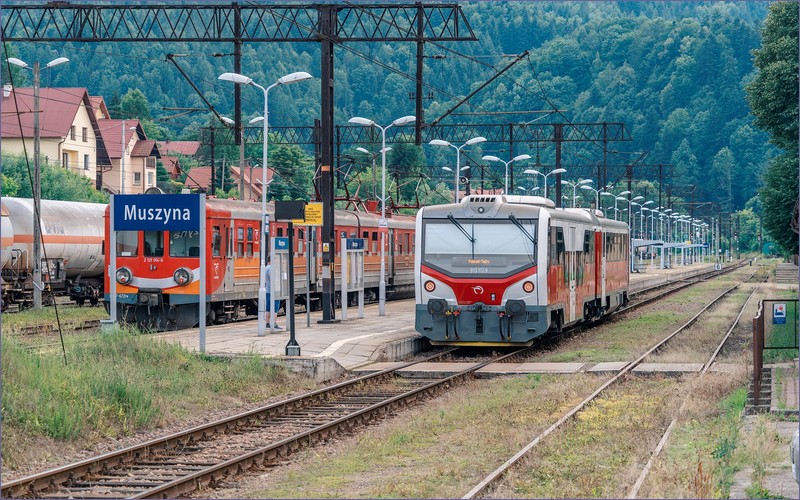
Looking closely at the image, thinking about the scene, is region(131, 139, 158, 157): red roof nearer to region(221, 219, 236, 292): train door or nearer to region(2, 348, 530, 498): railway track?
region(221, 219, 236, 292): train door

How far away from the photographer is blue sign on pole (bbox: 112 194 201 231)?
20891mm

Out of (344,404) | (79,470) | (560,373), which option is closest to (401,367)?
(560,373)

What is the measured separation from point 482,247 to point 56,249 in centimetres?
1898

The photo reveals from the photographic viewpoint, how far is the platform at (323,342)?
67.1ft

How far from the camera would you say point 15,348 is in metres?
15.6

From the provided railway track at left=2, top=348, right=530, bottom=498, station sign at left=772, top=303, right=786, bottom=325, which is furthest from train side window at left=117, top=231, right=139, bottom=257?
station sign at left=772, top=303, right=786, bottom=325

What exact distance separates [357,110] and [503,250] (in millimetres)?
112775

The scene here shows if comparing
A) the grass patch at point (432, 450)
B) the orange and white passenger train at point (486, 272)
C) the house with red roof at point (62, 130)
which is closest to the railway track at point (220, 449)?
the grass patch at point (432, 450)

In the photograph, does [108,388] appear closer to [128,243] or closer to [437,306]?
[437,306]

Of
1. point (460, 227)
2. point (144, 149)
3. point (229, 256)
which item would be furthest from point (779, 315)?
point (144, 149)

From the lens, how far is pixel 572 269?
27.1m

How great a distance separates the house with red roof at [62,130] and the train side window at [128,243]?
175ft

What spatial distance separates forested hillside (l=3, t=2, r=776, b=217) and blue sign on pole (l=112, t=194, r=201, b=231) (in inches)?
3421

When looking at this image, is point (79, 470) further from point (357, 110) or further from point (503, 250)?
point (357, 110)
